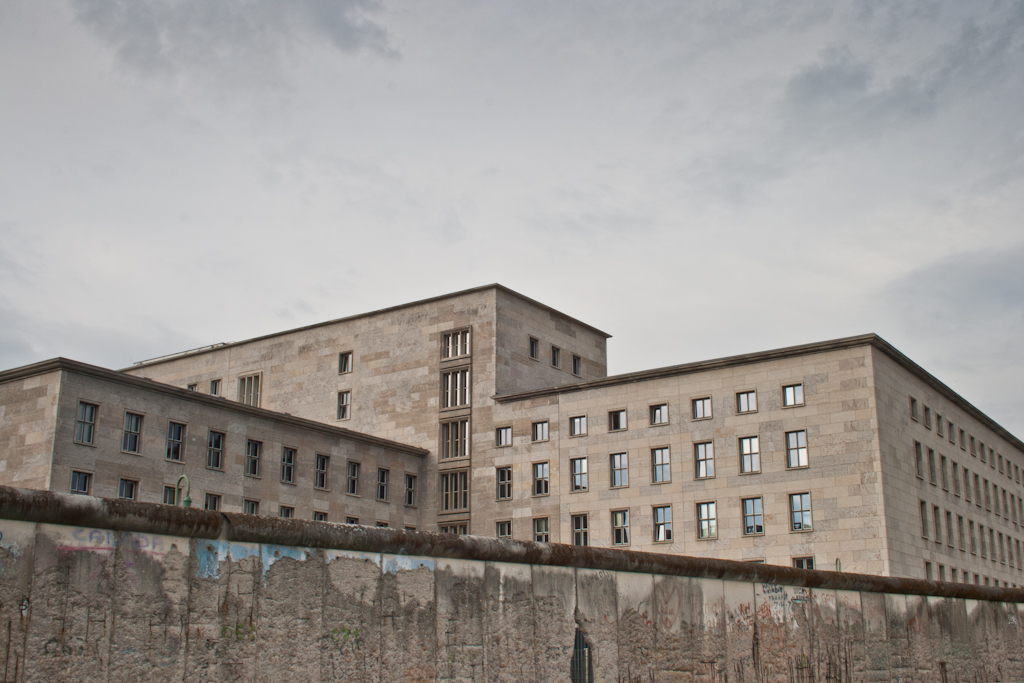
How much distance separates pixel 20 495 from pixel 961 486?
5804 cm

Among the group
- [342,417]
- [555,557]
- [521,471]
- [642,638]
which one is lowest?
[642,638]

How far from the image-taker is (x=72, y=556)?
847 cm

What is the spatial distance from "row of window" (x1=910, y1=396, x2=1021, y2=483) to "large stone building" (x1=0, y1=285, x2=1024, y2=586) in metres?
0.18

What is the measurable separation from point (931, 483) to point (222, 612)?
167 feet

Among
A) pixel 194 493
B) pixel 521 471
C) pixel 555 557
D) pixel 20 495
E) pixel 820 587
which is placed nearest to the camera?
pixel 20 495

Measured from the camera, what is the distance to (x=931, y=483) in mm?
54062

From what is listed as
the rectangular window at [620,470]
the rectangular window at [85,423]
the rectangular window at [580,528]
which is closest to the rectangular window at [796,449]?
the rectangular window at [620,470]

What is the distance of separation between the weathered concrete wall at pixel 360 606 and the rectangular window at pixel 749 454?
36099mm

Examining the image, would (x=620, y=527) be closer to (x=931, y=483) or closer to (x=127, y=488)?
(x=931, y=483)

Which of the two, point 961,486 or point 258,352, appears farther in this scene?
point 258,352

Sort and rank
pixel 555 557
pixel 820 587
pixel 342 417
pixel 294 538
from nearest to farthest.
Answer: pixel 294 538
pixel 555 557
pixel 820 587
pixel 342 417

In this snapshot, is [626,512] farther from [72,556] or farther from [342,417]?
[72,556]

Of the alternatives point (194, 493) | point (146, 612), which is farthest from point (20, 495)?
point (194, 493)

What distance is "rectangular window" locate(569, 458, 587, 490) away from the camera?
185 ft
